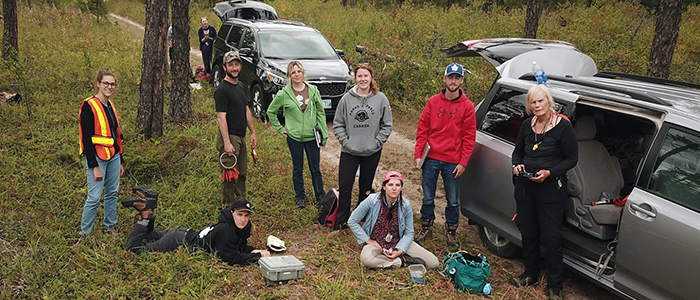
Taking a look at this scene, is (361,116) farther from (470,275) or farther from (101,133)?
(101,133)

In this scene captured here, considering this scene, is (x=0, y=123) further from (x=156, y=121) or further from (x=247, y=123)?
(x=247, y=123)

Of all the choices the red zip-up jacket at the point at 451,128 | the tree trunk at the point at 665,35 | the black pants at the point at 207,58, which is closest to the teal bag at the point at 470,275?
the red zip-up jacket at the point at 451,128

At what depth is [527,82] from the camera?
518 cm

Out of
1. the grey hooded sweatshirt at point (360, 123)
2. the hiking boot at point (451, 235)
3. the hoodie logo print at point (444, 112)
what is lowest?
the hiking boot at point (451, 235)

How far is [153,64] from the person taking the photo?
747 centimetres

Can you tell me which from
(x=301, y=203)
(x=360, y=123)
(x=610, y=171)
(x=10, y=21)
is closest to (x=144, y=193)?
(x=301, y=203)

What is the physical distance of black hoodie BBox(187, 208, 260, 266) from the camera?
15.5 ft

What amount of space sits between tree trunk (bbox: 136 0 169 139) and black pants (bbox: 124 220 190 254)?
3.02 m

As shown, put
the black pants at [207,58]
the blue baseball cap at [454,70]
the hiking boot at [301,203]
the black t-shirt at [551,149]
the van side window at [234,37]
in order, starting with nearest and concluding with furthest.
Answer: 1. the black t-shirt at [551,149]
2. the blue baseball cap at [454,70]
3. the hiking boot at [301,203]
4. the van side window at [234,37]
5. the black pants at [207,58]

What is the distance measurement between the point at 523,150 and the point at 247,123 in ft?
10.1

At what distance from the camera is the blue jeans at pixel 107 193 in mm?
4930

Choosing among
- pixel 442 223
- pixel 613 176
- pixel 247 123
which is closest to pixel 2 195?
pixel 247 123

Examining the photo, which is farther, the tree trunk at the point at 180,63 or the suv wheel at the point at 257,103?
the suv wheel at the point at 257,103

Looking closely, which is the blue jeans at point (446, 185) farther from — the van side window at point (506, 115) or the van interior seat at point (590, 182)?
the van interior seat at point (590, 182)
